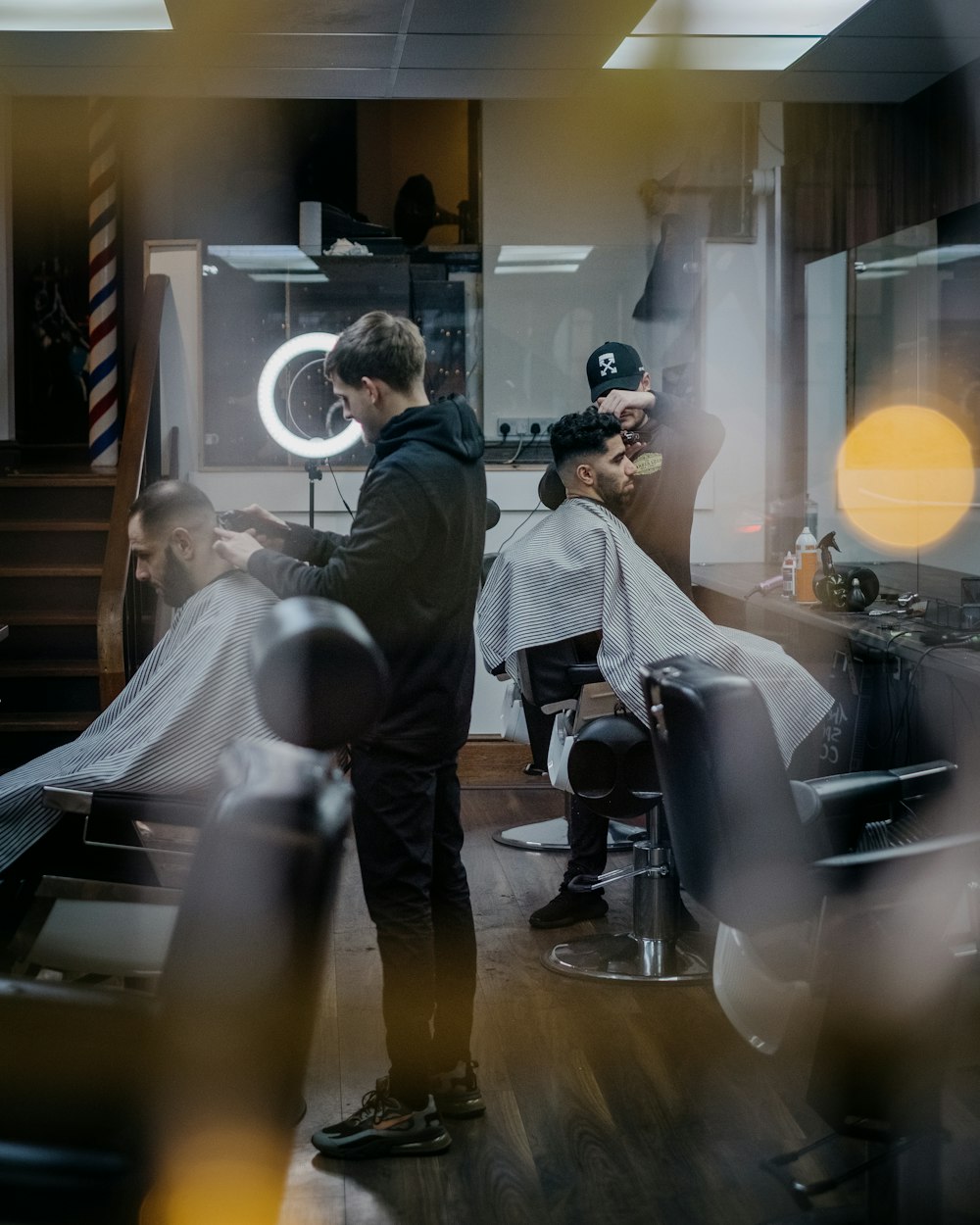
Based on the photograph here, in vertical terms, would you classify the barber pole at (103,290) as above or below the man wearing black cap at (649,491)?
above

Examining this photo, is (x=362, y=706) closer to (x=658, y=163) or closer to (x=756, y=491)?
(x=756, y=491)

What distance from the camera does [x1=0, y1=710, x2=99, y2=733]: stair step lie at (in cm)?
422

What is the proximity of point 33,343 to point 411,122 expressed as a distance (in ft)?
8.07

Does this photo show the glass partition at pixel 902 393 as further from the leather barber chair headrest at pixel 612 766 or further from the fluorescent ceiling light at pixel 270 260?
the fluorescent ceiling light at pixel 270 260

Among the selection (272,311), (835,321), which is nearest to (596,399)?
(835,321)

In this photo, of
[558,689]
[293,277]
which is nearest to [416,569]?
[558,689]

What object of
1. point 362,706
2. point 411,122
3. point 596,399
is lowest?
point 362,706

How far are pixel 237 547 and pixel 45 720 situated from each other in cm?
234

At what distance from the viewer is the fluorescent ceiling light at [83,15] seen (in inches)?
134

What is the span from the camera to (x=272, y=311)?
495 centimetres

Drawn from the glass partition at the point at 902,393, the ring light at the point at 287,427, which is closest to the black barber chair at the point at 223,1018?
the glass partition at the point at 902,393

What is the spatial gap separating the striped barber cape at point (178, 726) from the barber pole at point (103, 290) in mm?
3666

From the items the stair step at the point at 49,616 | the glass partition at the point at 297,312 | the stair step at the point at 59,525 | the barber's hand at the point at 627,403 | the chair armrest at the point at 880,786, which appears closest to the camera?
the chair armrest at the point at 880,786

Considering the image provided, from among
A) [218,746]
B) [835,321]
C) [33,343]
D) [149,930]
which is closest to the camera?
[149,930]
